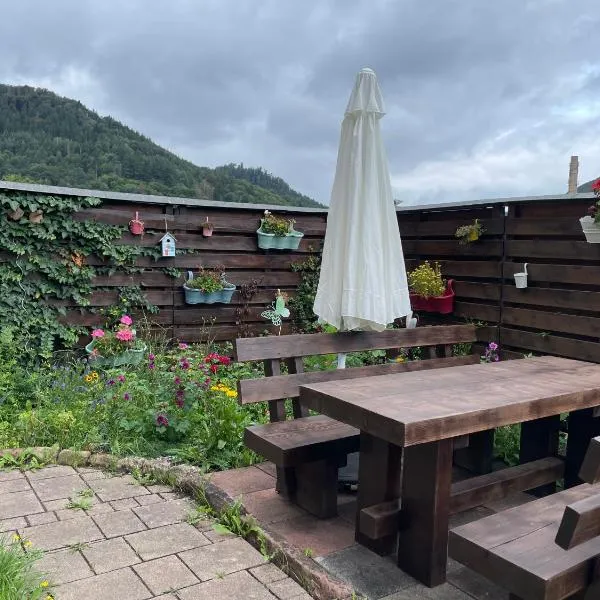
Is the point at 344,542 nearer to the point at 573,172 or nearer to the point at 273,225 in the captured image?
the point at 273,225

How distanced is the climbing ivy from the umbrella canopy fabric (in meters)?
3.03

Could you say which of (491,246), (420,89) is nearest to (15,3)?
(420,89)

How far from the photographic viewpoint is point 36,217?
5.41m

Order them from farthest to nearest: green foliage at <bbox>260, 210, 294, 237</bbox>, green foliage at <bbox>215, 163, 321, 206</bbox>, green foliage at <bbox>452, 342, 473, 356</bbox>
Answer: green foliage at <bbox>215, 163, 321, 206</bbox>
green foliage at <bbox>260, 210, 294, 237</bbox>
green foliage at <bbox>452, 342, 473, 356</bbox>

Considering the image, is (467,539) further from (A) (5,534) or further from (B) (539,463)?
(A) (5,534)

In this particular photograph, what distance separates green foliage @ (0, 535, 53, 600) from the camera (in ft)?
6.39

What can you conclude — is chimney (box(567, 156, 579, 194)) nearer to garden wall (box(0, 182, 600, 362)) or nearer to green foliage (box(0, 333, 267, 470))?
garden wall (box(0, 182, 600, 362))

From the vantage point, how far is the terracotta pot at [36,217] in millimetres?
5387

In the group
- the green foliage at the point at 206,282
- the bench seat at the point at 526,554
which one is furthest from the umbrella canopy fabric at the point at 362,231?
the green foliage at the point at 206,282

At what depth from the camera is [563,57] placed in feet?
18.8

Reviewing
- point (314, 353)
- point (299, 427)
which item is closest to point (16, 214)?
point (314, 353)

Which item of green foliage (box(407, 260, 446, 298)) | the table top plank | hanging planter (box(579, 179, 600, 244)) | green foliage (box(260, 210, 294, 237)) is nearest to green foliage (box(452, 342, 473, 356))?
green foliage (box(407, 260, 446, 298))

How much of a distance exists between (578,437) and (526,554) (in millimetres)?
1656

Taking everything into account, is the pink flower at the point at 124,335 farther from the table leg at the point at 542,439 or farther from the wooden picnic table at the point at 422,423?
the table leg at the point at 542,439
